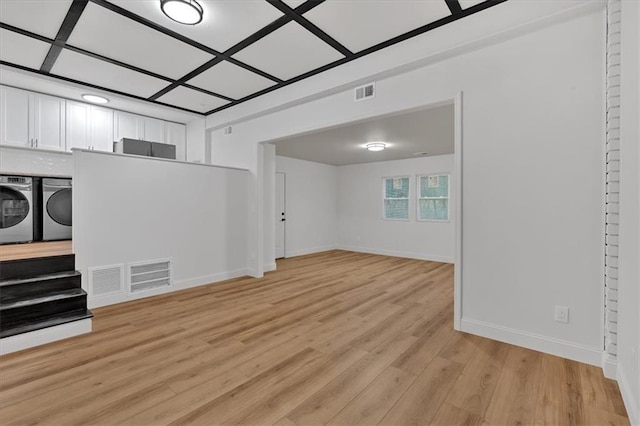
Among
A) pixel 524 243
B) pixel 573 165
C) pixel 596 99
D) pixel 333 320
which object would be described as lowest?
pixel 333 320

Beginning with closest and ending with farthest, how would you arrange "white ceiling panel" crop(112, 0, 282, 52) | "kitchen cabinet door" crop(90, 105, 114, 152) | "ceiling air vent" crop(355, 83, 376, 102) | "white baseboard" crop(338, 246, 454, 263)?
"white ceiling panel" crop(112, 0, 282, 52)
"ceiling air vent" crop(355, 83, 376, 102)
"kitchen cabinet door" crop(90, 105, 114, 152)
"white baseboard" crop(338, 246, 454, 263)

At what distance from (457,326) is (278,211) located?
5.27 metres

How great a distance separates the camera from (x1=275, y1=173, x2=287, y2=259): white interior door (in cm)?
744

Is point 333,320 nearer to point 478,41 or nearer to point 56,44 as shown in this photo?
point 478,41

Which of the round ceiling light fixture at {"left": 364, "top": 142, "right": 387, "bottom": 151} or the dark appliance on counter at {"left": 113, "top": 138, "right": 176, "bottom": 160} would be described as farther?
the round ceiling light fixture at {"left": 364, "top": 142, "right": 387, "bottom": 151}

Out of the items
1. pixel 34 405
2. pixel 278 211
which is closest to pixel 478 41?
pixel 34 405

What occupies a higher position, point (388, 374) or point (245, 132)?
point (245, 132)

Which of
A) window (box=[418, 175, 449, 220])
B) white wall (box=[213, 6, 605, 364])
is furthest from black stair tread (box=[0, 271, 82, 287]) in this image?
window (box=[418, 175, 449, 220])

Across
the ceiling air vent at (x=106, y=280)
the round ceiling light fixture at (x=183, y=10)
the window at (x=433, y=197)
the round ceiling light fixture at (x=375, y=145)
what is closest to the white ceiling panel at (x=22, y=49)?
the round ceiling light fixture at (x=183, y=10)

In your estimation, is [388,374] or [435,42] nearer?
[388,374]

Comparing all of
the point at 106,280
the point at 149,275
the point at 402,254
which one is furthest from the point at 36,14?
the point at 402,254

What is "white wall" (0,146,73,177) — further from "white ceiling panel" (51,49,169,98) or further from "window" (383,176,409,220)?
"window" (383,176,409,220)

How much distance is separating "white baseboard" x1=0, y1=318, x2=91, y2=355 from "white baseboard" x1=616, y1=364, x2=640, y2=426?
417 centimetres

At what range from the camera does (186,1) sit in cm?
244
